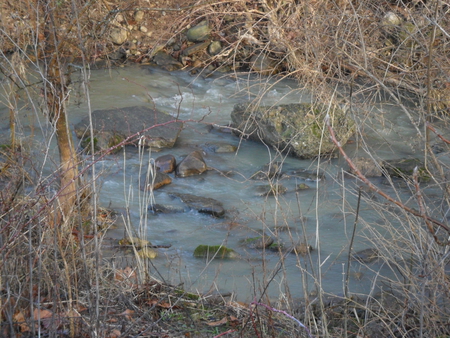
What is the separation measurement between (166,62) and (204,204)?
7.29 meters

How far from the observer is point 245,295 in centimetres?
421

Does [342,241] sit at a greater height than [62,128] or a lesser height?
lesser

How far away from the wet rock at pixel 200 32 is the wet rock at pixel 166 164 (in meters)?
6.15

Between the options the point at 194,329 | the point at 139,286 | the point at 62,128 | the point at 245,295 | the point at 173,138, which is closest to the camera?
the point at 194,329

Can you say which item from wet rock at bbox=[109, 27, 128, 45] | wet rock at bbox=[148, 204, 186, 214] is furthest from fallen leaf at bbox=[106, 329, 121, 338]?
wet rock at bbox=[109, 27, 128, 45]

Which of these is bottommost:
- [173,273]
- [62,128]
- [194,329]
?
[173,273]

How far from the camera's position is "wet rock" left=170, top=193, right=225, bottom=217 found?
20.3 ft

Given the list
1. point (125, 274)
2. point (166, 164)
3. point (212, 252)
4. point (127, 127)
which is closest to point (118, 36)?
point (127, 127)

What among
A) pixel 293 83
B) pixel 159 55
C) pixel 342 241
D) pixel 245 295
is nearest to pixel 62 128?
pixel 245 295

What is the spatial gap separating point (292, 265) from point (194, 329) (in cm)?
193

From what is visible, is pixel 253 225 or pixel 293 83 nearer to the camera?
pixel 253 225

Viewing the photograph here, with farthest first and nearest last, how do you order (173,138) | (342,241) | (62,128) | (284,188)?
(173,138), (284,188), (342,241), (62,128)

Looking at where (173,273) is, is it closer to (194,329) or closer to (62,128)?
(194,329)

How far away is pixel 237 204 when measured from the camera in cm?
644
